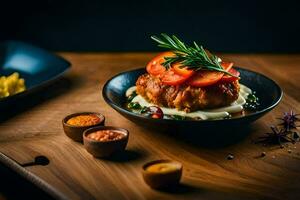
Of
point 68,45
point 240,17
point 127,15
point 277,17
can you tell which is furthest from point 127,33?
point 277,17

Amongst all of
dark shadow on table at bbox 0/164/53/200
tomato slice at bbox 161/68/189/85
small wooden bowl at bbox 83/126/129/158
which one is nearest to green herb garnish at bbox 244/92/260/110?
tomato slice at bbox 161/68/189/85

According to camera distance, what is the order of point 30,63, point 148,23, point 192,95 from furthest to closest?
point 148,23
point 30,63
point 192,95

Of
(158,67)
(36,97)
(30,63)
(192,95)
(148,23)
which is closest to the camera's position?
(192,95)

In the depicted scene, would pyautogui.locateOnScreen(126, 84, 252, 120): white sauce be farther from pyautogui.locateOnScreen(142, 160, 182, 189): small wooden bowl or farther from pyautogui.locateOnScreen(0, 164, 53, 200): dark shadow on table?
pyautogui.locateOnScreen(0, 164, 53, 200): dark shadow on table

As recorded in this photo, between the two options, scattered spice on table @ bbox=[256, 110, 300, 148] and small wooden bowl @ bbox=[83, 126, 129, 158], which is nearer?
small wooden bowl @ bbox=[83, 126, 129, 158]

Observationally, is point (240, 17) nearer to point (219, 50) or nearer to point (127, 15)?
point (219, 50)

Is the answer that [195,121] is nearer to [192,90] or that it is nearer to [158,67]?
[192,90]

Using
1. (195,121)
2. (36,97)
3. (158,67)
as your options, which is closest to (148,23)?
(36,97)
